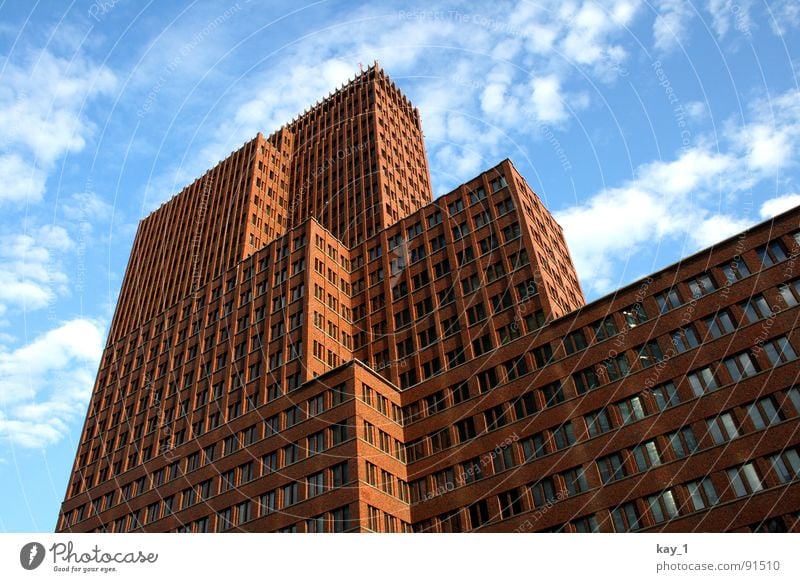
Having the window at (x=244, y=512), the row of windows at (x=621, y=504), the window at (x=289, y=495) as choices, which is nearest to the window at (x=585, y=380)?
the row of windows at (x=621, y=504)

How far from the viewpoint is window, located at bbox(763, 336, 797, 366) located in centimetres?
4759

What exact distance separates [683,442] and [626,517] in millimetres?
7188

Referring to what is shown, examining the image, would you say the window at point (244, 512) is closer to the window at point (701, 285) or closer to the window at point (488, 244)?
the window at point (488, 244)

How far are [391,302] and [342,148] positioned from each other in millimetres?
46543

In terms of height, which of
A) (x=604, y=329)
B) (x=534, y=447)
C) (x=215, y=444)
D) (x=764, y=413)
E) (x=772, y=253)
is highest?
(x=772, y=253)

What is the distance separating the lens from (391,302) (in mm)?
78250

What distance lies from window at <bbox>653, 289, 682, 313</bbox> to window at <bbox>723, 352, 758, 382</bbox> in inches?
276

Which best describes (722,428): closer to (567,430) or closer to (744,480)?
(744,480)

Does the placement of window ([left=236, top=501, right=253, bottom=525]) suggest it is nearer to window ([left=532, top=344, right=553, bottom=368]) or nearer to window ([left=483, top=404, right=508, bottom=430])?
window ([left=483, top=404, right=508, bottom=430])

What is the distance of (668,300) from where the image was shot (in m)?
55.8

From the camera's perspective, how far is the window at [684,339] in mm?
52312

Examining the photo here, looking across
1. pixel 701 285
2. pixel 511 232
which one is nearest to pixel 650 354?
pixel 701 285

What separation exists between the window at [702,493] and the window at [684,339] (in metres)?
11.1
